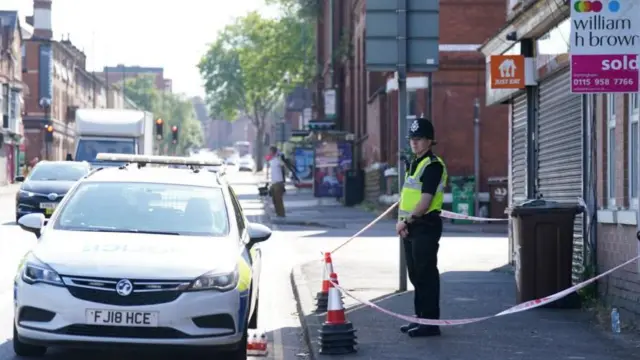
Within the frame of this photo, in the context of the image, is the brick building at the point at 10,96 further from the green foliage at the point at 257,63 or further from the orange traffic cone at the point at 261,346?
the orange traffic cone at the point at 261,346

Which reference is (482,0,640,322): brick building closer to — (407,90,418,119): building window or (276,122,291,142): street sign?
(407,90,418,119): building window

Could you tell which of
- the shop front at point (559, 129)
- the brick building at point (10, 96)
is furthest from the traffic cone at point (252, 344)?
the brick building at point (10, 96)

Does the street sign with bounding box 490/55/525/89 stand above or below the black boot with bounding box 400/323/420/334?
above

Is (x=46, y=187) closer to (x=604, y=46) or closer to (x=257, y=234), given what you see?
(x=257, y=234)

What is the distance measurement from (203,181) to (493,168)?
24804 millimetres

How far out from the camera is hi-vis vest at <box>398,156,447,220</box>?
10.4m

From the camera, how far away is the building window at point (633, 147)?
11.1m

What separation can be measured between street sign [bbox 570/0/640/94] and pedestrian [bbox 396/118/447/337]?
1585 millimetres

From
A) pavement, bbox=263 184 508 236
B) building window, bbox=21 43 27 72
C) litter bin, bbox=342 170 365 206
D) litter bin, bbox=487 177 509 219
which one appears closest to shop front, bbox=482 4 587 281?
pavement, bbox=263 184 508 236

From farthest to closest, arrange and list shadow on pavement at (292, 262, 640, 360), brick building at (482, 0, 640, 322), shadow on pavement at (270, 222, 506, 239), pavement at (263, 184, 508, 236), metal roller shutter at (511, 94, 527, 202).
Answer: pavement at (263, 184, 508, 236) → shadow on pavement at (270, 222, 506, 239) → metal roller shutter at (511, 94, 527, 202) → brick building at (482, 0, 640, 322) → shadow on pavement at (292, 262, 640, 360)

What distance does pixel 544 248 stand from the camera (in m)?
12.1

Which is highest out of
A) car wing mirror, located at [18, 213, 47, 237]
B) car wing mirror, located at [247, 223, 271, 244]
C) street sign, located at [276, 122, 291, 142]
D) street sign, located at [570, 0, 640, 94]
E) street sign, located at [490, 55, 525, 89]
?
street sign, located at [276, 122, 291, 142]

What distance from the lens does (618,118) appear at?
11.7m

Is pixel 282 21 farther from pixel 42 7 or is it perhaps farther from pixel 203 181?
Result: pixel 203 181
